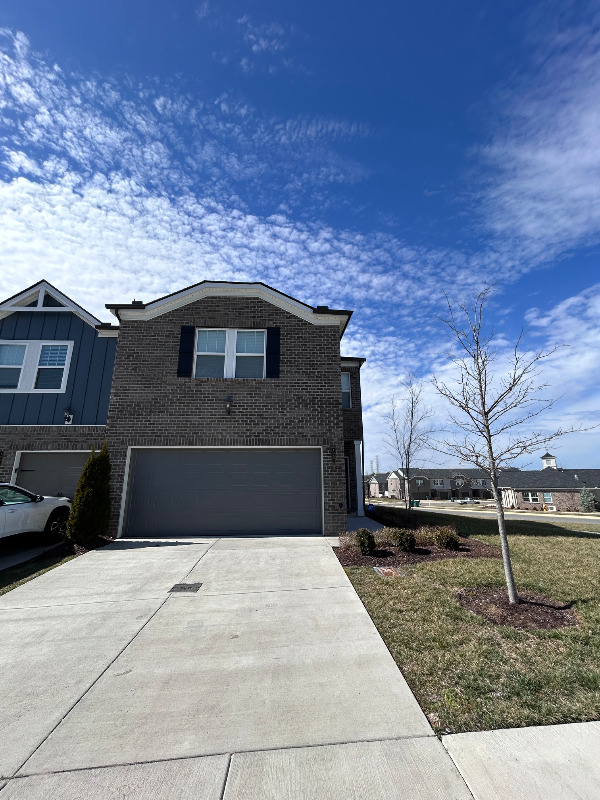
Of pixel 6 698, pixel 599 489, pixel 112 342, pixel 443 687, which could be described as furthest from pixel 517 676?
pixel 599 489

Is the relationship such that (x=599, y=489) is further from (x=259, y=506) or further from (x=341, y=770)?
(x=341, y=770)

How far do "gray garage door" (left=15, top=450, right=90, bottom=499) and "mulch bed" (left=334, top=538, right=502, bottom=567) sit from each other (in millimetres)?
7954

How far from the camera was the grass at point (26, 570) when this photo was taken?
617cm

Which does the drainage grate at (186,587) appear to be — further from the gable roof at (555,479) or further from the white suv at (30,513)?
the gable roof at (555,479)

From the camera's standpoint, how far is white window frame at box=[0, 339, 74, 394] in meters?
11.3

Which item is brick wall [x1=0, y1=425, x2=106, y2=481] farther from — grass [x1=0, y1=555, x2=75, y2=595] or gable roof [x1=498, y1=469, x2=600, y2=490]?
gable roof [x1=498, y1=469, x2=600, y2=490]

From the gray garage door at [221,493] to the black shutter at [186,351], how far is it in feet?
7.48

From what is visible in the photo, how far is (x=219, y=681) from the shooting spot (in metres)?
3.31

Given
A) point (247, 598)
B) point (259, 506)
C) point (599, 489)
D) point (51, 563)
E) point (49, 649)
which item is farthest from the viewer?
point (599, 489)

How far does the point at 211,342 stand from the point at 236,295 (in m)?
1.68

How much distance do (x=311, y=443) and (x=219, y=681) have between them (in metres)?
7.37

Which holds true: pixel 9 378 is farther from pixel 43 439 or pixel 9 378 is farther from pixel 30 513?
pixel 30 513

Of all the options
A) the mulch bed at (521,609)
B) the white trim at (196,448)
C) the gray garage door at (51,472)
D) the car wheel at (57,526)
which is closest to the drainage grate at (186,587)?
the mulch bed at (521,609)

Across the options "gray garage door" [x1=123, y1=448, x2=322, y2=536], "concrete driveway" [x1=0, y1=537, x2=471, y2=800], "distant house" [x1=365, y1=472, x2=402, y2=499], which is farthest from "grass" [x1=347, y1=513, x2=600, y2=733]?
"distant house" [x1=365, y1=472, x2=402, y2=499]
